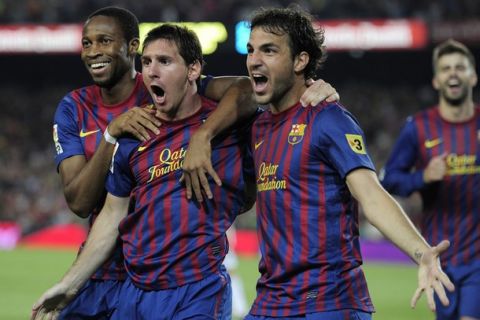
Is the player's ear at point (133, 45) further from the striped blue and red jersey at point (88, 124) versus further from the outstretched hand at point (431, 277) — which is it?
the outstretched hand at point (431, 277)

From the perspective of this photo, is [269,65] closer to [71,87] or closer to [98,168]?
[98,168]

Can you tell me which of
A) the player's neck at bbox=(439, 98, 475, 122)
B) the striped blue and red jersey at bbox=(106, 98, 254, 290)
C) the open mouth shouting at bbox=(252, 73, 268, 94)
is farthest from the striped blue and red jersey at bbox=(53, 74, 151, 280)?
the player's neck at bbox=(439, 98, 475, 122)

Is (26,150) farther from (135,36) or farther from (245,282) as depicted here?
(135,36)

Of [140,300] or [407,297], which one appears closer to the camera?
[140,300]

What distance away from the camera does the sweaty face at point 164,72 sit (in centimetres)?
448

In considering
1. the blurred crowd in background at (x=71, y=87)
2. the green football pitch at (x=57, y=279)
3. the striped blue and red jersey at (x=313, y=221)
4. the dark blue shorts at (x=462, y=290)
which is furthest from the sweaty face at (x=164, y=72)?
the blurred crowd in background at (x=71, y=87)

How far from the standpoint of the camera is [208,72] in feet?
86.0

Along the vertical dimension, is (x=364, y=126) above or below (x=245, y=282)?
above

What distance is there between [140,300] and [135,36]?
1.50 metres

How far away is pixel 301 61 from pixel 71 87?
24.1 metres

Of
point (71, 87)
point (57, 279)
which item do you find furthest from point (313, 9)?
point (57, 279)

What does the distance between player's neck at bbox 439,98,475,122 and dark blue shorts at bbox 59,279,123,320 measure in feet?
9.82

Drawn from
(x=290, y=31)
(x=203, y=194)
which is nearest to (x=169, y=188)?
(x=203, y=194)

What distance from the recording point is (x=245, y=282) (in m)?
15.1
